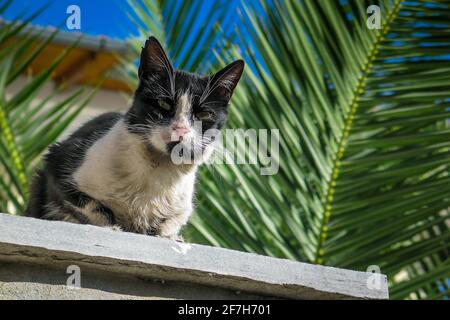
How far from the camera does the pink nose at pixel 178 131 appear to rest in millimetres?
1810

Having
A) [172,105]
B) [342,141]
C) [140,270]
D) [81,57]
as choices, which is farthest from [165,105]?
[81,57]

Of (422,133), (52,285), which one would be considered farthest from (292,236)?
(52,285)

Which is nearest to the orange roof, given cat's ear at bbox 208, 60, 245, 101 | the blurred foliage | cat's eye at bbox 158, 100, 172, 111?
the blurred foliage

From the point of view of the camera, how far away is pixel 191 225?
8.09 feet

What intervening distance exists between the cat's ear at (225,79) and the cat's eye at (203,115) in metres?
0.06

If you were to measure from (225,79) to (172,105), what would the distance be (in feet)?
0.65

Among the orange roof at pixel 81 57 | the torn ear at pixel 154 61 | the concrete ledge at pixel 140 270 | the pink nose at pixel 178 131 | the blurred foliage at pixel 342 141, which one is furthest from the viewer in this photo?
the orange roof at pixel 81 57

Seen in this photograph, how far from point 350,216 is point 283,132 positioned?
375 millimetres

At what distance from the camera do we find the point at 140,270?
1475 millimetres

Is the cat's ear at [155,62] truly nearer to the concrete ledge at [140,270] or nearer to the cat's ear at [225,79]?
the cat's ear at [225,79]

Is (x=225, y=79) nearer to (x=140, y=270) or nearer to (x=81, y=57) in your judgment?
(x=140, y=270)

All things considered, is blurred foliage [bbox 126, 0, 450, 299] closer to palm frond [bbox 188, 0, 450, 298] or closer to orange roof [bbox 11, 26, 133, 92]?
palm frond [bbox 188, 0, 450, 298]

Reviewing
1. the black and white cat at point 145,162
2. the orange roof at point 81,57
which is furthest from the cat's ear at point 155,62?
the orange roof at point 81,57

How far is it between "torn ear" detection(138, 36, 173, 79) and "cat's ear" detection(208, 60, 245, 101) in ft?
0.44
